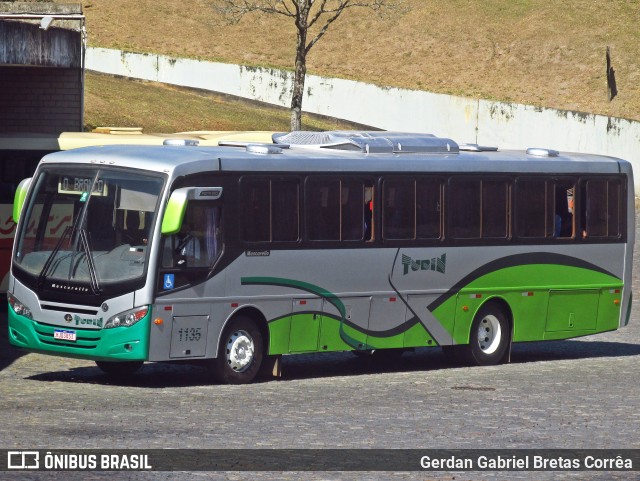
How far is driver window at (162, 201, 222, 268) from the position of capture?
17.6 m

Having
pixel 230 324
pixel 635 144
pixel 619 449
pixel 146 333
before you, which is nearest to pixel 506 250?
pixel 230 324

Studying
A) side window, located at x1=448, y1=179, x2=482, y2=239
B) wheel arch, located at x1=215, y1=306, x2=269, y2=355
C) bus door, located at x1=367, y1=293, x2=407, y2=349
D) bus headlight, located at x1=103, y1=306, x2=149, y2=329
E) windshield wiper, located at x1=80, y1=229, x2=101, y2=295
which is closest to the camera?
bus headlight, located at x1=103, y1=306, x2=149, y2=329

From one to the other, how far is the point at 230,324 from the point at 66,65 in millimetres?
11119

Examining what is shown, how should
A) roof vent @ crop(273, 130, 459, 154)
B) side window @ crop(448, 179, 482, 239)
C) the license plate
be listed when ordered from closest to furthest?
the license plate → roof vent @ crop(273, 130, 459, 154) → side window @ crop(448, 179, 482, 239)

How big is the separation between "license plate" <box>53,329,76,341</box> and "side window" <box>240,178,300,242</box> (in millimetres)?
2422

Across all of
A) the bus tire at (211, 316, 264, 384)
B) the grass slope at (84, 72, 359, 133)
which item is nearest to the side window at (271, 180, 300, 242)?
the bus tire at (211, 316, 264, 384)

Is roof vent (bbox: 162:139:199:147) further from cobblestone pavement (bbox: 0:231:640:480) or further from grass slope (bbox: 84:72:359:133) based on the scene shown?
grass slope (bbox: 84:72:359:133)

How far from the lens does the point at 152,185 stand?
1761 centimetres

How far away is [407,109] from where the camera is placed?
6366 centimetres

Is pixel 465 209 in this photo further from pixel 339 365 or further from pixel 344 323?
pixel 339 365

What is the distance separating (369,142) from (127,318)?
483cm

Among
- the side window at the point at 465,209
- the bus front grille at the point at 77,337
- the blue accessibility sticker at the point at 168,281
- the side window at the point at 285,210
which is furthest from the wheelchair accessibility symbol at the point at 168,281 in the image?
the side window at the point at 465,209

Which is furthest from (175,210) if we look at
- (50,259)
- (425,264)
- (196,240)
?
(425,264)

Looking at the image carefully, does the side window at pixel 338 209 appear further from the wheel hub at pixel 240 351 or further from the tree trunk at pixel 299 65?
the tree trunk at pixel 299 65
